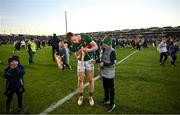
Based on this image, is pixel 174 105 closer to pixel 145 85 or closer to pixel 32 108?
pixel 145 85

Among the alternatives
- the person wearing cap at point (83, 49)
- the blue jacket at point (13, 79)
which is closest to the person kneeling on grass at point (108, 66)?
the person wearing cap at point (83, 49)

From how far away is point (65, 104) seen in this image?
7.42 meters

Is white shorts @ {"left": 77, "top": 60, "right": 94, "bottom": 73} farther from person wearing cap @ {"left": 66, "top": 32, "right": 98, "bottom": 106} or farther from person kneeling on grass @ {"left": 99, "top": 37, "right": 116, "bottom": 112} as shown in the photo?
person kneeling on grass @ {"left": 99, "top": 37, "right": 116, "bottom": 112}

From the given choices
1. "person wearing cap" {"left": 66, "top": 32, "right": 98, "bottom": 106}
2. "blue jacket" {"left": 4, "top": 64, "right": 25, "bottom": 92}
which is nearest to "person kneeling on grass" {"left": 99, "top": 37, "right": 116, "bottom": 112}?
"person wearing cap" {"left": 66, "top": 32, "right": 98, "bottom": 106}

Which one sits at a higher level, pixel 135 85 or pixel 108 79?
pixel 108 79

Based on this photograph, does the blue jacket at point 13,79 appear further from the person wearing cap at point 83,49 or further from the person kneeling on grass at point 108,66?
the person kneeling on grass at point 108,66

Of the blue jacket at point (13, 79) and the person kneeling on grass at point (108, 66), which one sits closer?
the blue jacket at point (13, 79)

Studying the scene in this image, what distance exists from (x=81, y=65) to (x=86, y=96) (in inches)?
62.0

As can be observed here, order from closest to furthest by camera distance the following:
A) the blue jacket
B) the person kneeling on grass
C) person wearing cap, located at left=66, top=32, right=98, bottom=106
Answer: the blue jacket, the person kneeling on grass, person wearing cap, located at left=66, top=32, right=98, bottom=106

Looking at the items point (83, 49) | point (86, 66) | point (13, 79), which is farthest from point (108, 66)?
point (13, 79)

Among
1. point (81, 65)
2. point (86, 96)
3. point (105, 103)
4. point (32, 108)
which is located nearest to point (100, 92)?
point (86, 96)

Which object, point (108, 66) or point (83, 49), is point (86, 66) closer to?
point (83, 49)

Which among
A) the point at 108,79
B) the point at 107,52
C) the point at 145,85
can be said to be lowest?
the point at 145,85

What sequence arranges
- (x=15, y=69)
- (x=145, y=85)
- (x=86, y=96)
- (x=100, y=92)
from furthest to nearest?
(x=145, y=85) → (x=100, y=92) → (x=86, y=96) → (x=15, y=69)
